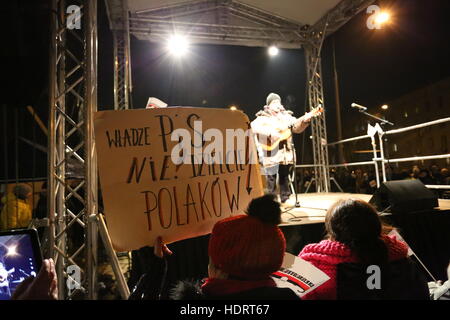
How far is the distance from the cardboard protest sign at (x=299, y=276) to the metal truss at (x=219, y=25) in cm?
629

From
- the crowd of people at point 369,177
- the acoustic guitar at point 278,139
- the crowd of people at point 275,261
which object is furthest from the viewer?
the crowd of people at point 369,177

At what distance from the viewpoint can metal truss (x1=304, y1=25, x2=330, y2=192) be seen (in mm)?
6691

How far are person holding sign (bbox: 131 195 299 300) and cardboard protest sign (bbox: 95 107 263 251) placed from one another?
0.40 m

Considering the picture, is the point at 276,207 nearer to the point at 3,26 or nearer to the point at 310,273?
the point at 310,273

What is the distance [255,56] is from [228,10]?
6.56 feet

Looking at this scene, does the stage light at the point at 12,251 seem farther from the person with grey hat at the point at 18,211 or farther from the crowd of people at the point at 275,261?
the person with grey hat at the point at 18,211

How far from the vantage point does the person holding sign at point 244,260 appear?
102 centimetres

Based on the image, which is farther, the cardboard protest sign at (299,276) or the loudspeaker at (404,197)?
the loudspeaker at (404,197)

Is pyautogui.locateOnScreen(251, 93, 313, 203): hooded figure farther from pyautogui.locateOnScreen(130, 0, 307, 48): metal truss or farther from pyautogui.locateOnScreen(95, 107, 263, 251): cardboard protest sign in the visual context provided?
pyautogui.locateOnScreen(130, 0, 307, 48): metal truss

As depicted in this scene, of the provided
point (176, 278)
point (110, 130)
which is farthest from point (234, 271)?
point (176, 278)

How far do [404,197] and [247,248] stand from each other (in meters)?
2.44

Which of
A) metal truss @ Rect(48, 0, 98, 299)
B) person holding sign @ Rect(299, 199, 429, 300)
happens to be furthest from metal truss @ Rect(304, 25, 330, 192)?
metal truss @ Rect(48, 0, 98, 299)

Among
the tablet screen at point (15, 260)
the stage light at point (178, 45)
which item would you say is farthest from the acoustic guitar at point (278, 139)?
the stage light at point (178, 45)

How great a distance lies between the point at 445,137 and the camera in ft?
71.6
